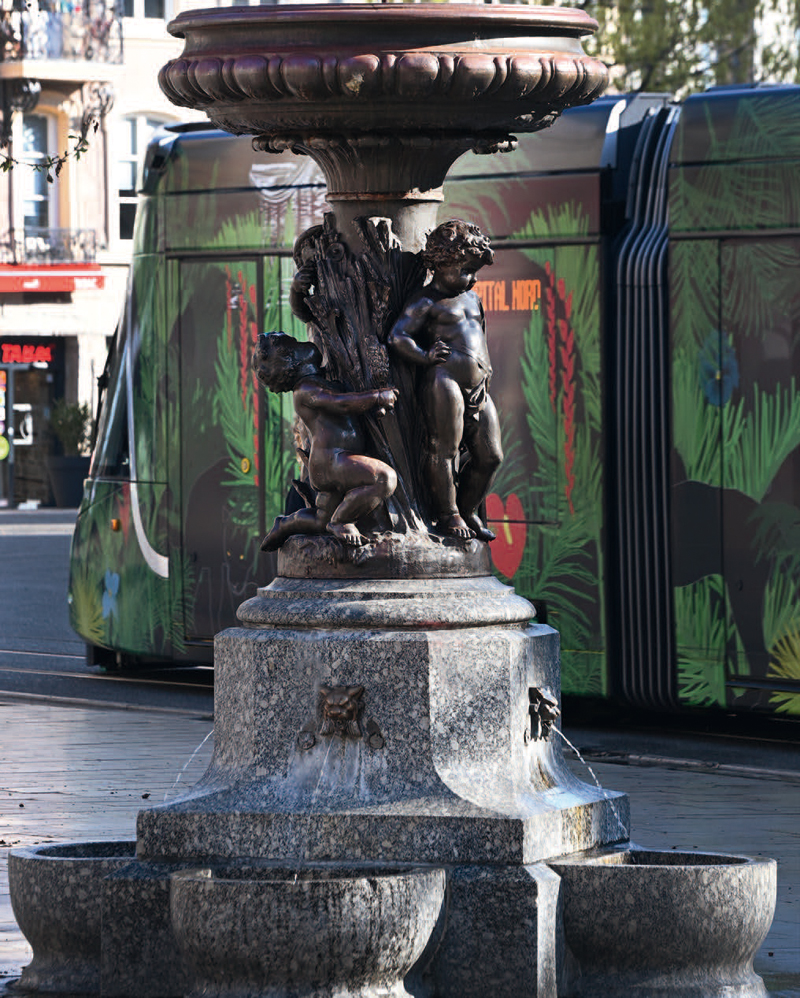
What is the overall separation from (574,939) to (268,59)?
2.61 meters

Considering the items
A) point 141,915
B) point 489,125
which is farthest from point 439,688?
point 489,125

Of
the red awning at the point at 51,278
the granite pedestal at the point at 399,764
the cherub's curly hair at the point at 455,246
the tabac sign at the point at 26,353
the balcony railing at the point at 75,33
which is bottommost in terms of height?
the granite pedestal at the point at 399,764

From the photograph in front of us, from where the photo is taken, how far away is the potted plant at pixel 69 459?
37438 mm

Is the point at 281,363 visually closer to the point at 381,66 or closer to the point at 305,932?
the point at 381,66

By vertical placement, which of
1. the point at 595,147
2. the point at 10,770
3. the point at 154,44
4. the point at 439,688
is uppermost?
the point at 154,44

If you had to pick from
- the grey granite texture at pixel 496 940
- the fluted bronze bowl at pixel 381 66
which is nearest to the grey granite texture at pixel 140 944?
the grey granite texture at pixel 496 940

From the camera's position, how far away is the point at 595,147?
1277 cm

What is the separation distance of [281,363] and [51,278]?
114ft

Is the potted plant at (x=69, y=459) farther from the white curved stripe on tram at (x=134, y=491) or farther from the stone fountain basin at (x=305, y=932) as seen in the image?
the stone fountain basin at (x=305, y=932)

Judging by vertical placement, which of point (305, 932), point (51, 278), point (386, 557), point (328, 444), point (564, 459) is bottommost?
point (305, 932)

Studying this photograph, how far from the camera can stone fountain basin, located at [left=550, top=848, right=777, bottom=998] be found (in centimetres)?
654

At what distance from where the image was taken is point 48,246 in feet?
139

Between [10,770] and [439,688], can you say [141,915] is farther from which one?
[10,770]

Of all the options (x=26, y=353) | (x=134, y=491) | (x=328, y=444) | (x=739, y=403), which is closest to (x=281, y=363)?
(x=328, y=444)
